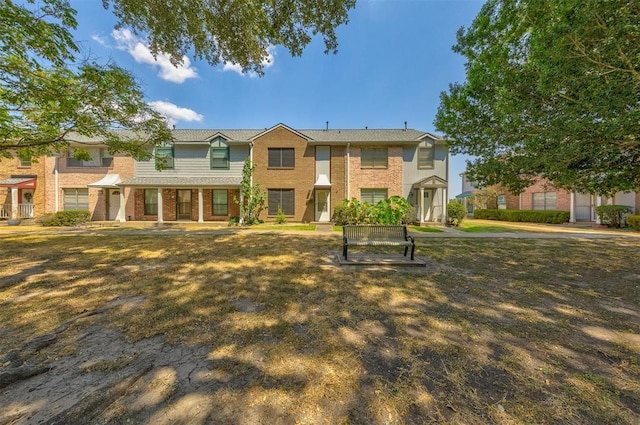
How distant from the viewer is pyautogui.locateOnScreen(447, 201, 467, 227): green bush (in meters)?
17.6

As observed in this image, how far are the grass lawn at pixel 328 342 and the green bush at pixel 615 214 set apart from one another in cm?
1645

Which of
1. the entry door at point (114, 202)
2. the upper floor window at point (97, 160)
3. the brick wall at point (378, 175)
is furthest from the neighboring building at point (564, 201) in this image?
the upper floor window at point (97, 160)

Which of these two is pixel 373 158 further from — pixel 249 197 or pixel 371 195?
pixel 249 197

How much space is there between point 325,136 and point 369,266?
1585cm

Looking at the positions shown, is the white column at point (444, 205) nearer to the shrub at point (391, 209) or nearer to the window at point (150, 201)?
the shrub at point (391, 209)

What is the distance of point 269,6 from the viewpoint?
686 centimetres

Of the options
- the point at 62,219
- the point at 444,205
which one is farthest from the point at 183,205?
the point at 444,205

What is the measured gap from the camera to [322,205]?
19641 millimetres

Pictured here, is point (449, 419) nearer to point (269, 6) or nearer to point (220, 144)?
point (269, 6)

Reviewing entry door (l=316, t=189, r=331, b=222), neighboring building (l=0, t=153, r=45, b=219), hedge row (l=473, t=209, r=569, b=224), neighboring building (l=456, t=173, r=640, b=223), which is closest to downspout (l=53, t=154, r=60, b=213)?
neighboring building (l=0, t=153, r=45, b=219)

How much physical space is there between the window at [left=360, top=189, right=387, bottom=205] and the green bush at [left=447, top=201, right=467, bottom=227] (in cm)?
467

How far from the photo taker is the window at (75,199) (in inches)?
781

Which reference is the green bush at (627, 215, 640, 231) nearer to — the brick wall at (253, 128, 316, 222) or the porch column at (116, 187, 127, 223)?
the brick wall at (253, 128, 316, 222)

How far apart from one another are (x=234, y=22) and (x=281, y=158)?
39.9 ft
